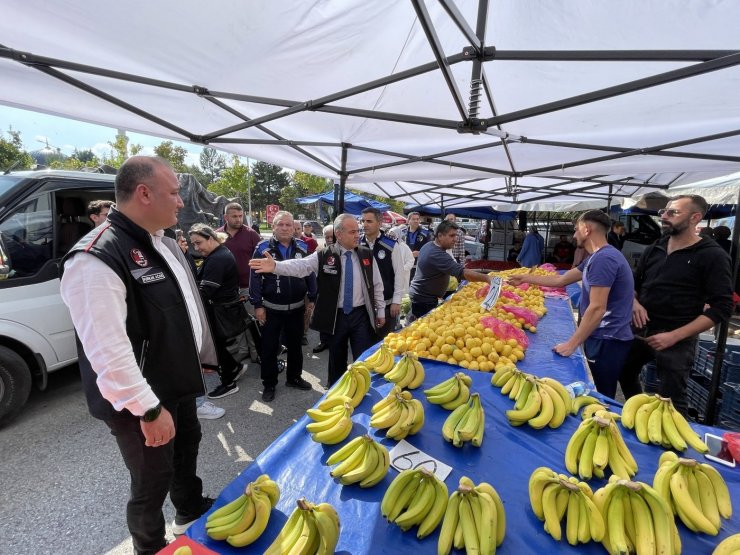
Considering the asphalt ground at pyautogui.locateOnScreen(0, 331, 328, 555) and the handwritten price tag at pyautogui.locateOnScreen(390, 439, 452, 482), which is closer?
the handwritten price tag at pyautogui.locateOnScreen(390, 439, 452, 482)

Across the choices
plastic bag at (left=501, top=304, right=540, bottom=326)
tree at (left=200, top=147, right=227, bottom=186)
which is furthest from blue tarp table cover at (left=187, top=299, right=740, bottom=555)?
tree at (left=200, top=147, right=227, bottom=186)

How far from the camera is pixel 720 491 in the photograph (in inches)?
62.2

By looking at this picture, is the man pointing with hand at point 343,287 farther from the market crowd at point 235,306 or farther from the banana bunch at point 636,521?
the banana bunch at point 636,521

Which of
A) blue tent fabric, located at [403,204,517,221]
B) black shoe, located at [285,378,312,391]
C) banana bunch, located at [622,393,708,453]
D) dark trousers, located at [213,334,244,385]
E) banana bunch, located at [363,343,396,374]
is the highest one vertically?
blue tent fabric, located at [403,204,517,221]

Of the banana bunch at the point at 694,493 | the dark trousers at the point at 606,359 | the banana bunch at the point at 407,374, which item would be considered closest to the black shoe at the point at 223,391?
the banana bunch at the point at 407,374

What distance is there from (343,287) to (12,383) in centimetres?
342

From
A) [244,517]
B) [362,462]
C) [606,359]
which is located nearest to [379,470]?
[362,462]

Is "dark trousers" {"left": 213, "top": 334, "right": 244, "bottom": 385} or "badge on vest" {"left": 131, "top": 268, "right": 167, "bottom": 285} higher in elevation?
"badge on vest" {"left": 131, "top": 268, "right": 167, "bottom": 285}

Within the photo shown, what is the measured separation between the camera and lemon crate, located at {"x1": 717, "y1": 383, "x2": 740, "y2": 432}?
3279 mm

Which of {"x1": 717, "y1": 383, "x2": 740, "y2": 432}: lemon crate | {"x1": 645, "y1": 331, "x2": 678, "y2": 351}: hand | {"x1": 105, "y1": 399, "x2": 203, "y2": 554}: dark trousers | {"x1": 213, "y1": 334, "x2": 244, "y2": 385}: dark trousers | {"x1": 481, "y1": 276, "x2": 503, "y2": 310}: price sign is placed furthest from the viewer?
{"x1": 213, "y1": 334, "x2": 244, "y2": 385}: dark trousers

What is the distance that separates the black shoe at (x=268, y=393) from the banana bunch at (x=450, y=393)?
8.46 ft

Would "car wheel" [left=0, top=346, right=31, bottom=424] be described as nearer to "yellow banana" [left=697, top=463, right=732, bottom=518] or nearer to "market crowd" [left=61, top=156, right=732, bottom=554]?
"market crowd" [left=61, top=156, right=732, bottom=554]

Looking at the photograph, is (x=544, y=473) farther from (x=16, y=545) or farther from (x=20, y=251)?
(x=20, y=251)

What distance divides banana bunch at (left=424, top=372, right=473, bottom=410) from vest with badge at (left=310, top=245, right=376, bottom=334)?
1635mm
